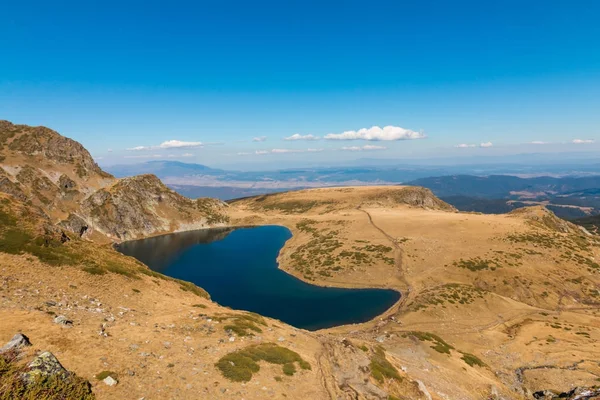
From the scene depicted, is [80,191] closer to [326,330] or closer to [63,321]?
[326,330]

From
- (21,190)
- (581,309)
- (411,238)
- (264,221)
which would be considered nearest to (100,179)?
(21,190)

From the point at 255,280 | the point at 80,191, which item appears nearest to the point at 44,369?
the point at 255,280

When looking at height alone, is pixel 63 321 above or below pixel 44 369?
below

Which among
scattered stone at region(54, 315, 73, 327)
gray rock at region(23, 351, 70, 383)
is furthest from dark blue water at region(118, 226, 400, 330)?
gray rock at region(23, 351, 70, 383)

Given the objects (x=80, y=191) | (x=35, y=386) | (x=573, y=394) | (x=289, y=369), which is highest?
(x=35, y=386)

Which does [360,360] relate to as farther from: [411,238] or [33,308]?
[411,238]

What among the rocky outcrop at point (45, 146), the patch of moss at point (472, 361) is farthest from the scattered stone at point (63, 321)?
the rocky outcrop at point (45, 146)

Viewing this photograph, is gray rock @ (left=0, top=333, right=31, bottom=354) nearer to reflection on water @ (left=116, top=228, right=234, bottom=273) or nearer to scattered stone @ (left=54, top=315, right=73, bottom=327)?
scattered stone @ (left=54, top=315, right=73, bottom=327)

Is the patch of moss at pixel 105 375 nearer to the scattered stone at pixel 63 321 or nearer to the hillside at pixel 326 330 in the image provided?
the hillside at pixel 326 330
